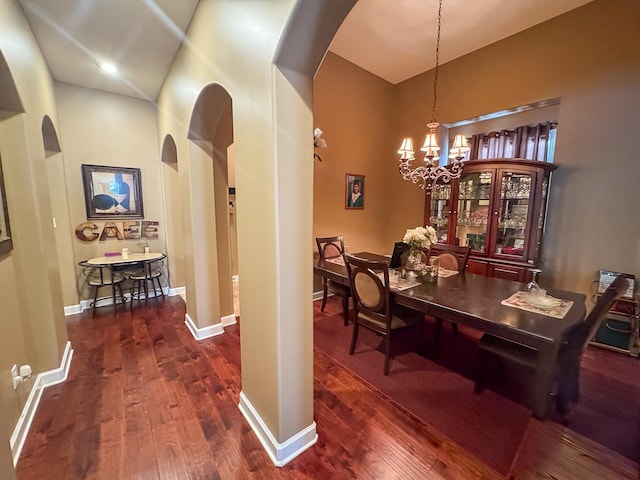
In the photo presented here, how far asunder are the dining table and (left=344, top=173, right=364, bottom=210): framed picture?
2.94m

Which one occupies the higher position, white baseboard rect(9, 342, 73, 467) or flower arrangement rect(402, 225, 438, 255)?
flower arrangement rect(402, 225, 438, 255)

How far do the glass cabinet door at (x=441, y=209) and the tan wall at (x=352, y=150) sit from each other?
0.97 metres

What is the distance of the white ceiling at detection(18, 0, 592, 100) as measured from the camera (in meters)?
2.14

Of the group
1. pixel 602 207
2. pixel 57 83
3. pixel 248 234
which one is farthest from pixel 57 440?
pixel 602 207

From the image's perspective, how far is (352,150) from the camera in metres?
4.31

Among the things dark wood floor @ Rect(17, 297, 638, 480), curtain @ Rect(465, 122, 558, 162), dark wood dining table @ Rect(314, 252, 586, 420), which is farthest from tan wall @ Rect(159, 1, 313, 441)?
curtain @ Rect(465, 122, 558, 162)

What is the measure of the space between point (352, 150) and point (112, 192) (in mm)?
3605

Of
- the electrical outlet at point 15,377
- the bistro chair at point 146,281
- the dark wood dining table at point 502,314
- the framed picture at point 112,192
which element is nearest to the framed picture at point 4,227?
the electrical outlet at point 15,377

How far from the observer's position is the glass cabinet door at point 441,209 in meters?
3.89

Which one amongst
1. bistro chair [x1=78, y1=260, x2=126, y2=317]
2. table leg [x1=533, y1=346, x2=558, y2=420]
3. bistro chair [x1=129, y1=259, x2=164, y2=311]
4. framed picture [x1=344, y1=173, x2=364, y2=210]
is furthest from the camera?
framed picture [x1=344, y1=173, x2=364, y2=210]

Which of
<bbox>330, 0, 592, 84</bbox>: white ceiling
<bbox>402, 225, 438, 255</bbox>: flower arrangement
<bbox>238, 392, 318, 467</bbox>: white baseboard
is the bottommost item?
<bbox>238, 392, 318, 467</bbox>: white baseboard

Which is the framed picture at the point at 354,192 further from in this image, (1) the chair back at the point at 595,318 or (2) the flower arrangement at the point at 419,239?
(1) the chair back at the point at 595,318

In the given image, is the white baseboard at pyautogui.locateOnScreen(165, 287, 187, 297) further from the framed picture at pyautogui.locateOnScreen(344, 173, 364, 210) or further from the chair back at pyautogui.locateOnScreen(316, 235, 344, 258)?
the framed picture at pyautogui.locateOnScreen(344, 173, 364, 210)

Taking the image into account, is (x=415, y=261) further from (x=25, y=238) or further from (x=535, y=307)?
(x=25, y=238)
